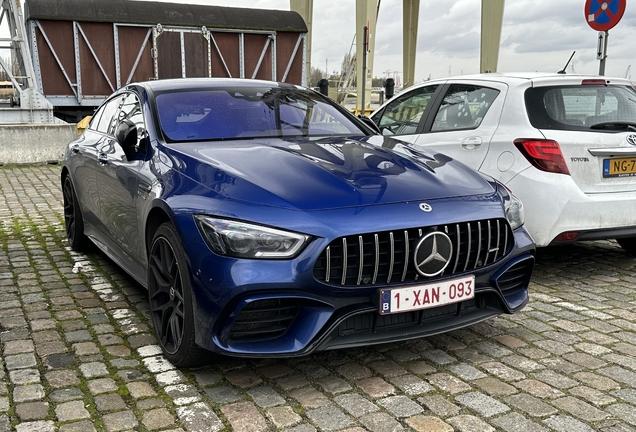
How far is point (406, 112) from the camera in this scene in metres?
6.24

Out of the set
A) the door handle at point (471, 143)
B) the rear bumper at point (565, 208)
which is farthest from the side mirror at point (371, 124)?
the rear bumper at point (565, 208)

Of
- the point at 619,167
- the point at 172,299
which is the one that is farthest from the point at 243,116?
the point at 619,167

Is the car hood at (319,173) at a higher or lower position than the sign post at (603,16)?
lower

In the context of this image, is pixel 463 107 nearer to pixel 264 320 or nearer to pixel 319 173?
pixel 319 173

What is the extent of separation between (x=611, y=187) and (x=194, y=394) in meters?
3.33

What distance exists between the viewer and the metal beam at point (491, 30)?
74.9 feet

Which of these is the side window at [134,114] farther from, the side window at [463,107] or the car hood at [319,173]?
the side window at [463,107]

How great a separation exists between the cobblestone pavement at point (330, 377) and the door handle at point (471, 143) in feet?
3.99

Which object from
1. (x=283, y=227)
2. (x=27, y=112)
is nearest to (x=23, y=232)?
(x=283, y=227)

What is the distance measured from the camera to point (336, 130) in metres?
4.45

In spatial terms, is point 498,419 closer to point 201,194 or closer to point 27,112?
point 201,194

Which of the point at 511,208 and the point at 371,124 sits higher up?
the point at 371,124

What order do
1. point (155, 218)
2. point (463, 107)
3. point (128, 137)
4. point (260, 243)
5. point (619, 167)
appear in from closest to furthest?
point (260, 243)
point (155, 218)
point (128, 137)
point (619, 167)
point (463, 107)

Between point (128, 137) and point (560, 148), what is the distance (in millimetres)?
2897
